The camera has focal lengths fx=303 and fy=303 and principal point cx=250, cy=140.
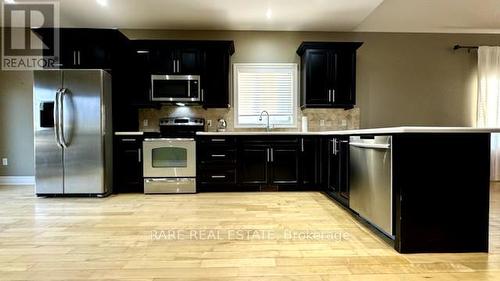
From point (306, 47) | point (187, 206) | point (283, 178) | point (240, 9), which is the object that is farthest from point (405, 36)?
point (187, 206)

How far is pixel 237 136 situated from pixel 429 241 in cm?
274

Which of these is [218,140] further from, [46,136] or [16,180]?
[16,180]

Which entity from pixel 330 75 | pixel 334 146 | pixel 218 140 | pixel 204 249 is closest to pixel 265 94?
pixel 330 75

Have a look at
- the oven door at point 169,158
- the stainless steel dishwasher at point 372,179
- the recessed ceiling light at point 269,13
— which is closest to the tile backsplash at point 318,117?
the oven door at point 169,158

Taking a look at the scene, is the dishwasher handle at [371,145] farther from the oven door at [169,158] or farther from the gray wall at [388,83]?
the gray wall at [388,83]

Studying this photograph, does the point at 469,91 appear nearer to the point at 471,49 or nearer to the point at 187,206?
the point at 471,49

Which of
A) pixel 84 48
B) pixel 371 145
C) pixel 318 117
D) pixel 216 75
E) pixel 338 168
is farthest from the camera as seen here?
pixel 318 117

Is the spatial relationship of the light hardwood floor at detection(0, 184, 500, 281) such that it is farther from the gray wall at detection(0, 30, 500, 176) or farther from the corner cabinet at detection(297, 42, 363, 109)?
the gray wall at detection(0, 30, 500, 176)

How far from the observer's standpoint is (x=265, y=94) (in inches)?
198

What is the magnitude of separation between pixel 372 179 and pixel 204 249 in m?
1.43

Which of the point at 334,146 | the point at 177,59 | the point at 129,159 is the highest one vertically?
the point at 177,59

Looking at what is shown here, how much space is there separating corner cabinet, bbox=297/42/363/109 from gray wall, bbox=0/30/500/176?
0.46 metres

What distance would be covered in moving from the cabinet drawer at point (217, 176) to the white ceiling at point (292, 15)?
2.24 metres

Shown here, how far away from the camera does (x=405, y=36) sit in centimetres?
504
